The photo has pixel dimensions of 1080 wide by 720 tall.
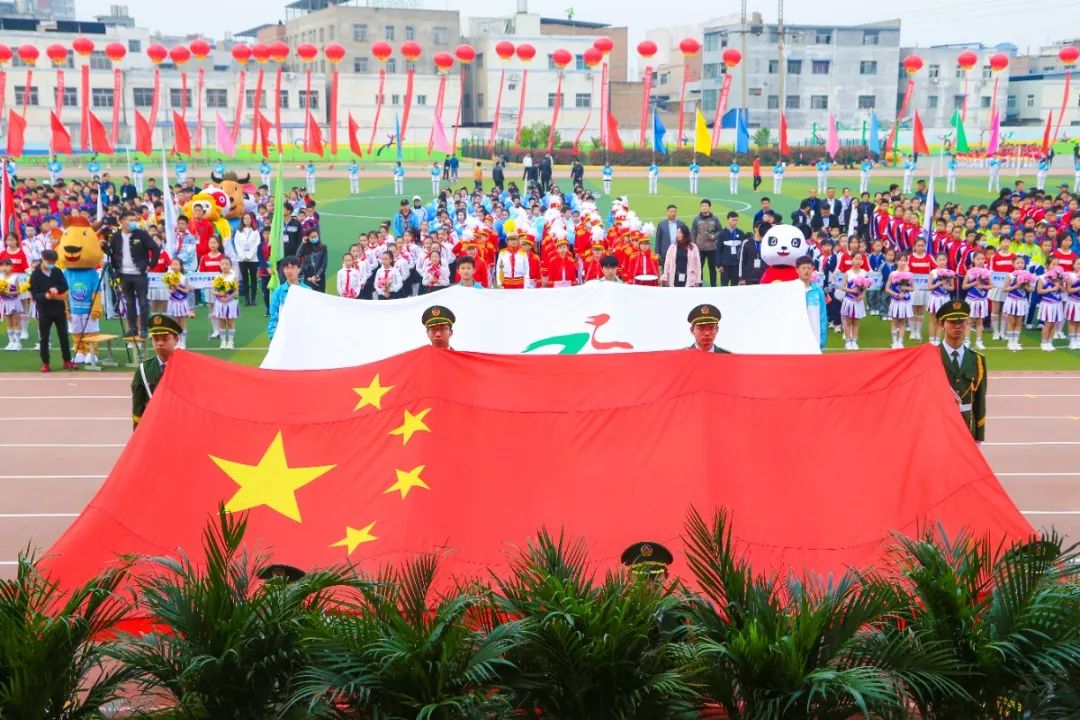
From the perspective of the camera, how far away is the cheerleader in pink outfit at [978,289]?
52.2 feet

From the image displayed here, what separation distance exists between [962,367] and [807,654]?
14.6ft

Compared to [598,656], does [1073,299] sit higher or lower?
higher

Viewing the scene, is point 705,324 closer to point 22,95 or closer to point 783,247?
point 783,247

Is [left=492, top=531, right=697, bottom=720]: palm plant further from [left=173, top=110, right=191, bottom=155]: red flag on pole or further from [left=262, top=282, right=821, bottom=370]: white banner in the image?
[left=173, top=110, right=191, bottom=155]: red flag on pole

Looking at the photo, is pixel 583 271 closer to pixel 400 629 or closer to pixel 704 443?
pixel 704 443

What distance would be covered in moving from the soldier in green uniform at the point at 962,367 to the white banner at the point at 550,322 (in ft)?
8.21

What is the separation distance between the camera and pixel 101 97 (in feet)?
222

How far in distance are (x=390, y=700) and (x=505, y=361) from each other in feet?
11.2

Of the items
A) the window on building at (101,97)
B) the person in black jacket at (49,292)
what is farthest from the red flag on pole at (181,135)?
the person in black jacket at (49,292)

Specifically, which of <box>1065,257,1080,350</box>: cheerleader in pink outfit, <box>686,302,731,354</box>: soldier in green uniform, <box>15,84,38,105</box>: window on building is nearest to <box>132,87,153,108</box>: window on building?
<box>15,84,38,105</box>: window on building

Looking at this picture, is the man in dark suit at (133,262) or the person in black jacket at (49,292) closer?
the person in black jacket at (49,292)

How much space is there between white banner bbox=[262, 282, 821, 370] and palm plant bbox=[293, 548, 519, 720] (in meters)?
6.36

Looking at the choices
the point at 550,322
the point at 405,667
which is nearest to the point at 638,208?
the point at 550,322

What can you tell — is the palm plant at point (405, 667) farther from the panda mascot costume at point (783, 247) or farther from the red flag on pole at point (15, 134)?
the red flag on pole at point (15, 134)
